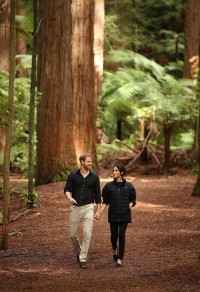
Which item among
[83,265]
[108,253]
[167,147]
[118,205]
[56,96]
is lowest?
[108,253]

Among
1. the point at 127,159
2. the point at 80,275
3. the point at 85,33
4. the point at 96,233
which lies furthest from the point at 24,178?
the point at 80,275

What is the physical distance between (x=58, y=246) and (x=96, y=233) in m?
1.29

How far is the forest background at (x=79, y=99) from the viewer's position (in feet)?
40.9

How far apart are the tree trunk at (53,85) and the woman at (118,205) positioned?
25.9ft

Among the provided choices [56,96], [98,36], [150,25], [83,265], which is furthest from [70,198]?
[150,25]

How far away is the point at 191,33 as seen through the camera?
92.1ft

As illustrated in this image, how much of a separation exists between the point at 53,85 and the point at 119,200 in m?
8.40

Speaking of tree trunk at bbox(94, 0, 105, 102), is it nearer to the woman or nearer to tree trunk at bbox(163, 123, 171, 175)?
tree trunk at bbox(163, 123, 171, 175)

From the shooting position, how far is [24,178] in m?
20.0

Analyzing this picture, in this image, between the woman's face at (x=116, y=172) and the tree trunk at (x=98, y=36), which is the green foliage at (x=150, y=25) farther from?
the woman's face at (x=116, y=172)

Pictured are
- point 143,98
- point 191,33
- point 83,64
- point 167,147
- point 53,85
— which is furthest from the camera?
point 191,33

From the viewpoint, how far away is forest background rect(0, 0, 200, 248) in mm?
12453

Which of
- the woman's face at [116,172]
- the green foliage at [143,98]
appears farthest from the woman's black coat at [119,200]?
the green foliage at [143,98]

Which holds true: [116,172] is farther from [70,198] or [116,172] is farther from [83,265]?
[83,265]
